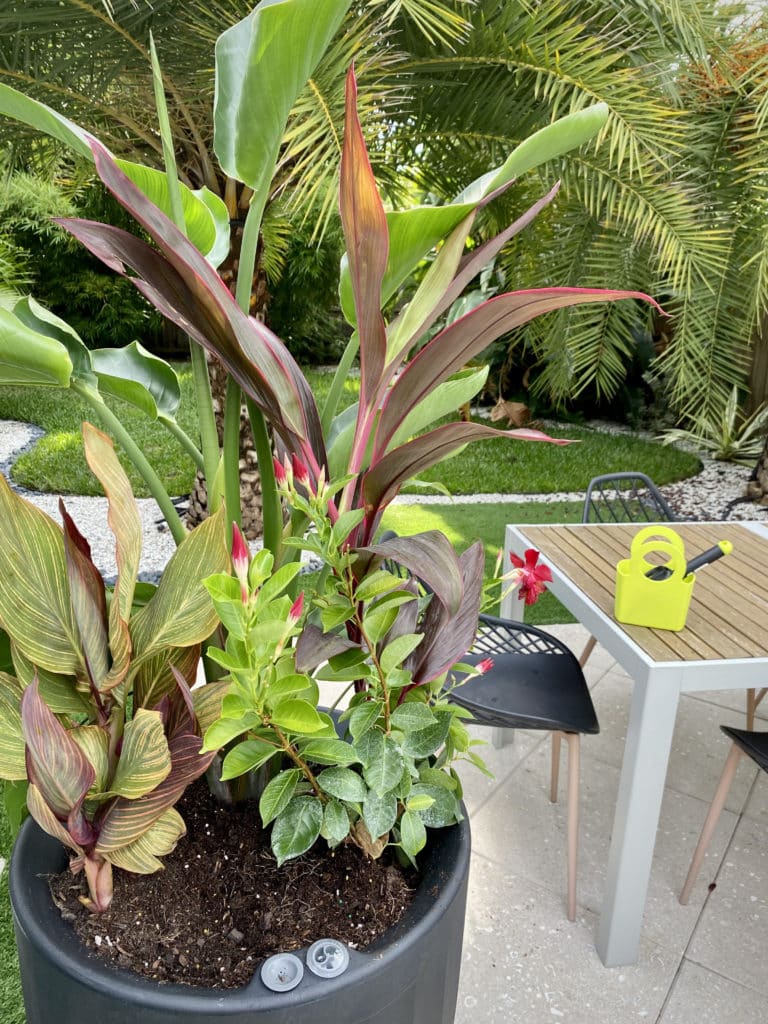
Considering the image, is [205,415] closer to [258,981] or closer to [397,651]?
[397,651]

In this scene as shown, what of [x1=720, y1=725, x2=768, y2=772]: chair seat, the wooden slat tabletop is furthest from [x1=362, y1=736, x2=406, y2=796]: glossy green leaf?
[x1=720, y1=725, x2=768, y2=772]: chair seat

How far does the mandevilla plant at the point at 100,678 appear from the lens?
696mm

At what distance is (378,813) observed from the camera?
0.74 metres

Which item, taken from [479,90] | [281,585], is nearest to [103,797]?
[281,585]

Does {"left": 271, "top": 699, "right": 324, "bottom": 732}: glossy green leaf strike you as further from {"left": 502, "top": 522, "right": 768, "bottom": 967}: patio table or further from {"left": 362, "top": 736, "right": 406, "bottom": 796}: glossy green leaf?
{"left": 502, "top": 522, "right": 768, "bottom": 967}: patio table

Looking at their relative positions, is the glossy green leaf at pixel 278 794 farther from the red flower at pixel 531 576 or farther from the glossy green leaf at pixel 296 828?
the red flower at pixel 531 576

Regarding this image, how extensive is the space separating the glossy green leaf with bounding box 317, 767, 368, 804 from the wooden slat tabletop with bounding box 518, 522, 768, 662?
2.50 feet

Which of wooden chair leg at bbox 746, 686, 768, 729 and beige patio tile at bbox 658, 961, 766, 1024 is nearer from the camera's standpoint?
beige patio tile at bbox 658, 961, 766, 1024

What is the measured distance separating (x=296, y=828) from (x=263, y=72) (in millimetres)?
732

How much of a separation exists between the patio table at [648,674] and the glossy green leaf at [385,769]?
69 centimetres

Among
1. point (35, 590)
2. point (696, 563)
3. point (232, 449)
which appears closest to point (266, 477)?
point (232, 449)

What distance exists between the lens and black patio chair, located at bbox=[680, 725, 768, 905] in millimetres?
1422

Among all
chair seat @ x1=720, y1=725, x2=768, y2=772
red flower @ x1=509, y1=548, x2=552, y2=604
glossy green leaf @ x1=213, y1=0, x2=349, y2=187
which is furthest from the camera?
chair seat @ x1=720, y1=725, x2=768, y2=772

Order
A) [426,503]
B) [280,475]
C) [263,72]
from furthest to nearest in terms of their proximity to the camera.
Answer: [426,503], [280,475], [263,72]
